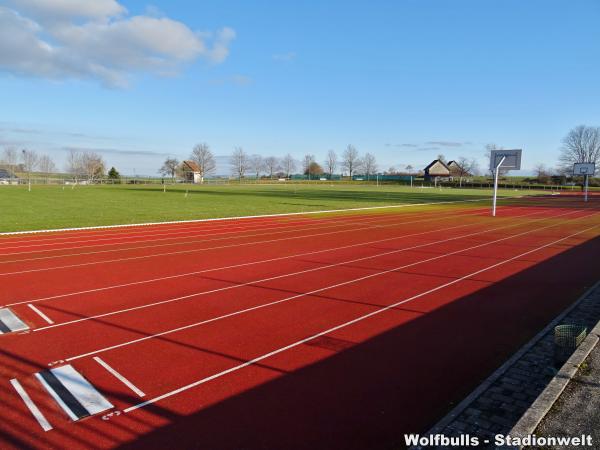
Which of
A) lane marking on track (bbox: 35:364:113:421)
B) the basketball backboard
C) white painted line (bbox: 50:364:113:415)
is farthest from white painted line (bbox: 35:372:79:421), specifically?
the basketball backboard

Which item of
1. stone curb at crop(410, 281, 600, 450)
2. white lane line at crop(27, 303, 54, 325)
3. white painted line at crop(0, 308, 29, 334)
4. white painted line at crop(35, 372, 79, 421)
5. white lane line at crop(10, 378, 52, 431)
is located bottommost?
white lane line at crop(10, 378, 52, 431)

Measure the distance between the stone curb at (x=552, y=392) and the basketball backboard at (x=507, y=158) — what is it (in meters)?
30.1

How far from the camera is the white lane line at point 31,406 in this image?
15.0 feet

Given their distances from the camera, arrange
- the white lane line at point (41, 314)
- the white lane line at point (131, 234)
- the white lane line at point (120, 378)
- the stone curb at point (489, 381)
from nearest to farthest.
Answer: the stone curb at point (489, 381), the white lane line at point (120, 378), the white lane line at point (41, 314), the white lane line at point (131, 234)

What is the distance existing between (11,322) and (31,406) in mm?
3564

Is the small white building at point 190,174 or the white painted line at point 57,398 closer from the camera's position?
the white painted line at point 57,398

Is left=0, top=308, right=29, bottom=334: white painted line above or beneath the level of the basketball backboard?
→ beneath

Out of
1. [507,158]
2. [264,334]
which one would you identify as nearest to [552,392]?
[264,334]

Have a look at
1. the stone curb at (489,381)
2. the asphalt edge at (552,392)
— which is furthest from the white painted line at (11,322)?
the asphalt edge at (552,392)

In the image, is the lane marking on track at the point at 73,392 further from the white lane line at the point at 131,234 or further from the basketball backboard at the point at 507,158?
the basketball backboard at the point at 507,158

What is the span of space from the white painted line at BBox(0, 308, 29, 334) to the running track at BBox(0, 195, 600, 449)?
135 millimetres

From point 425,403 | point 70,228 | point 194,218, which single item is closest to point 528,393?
point 425,403

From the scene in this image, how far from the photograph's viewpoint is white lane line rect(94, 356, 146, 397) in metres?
5.32

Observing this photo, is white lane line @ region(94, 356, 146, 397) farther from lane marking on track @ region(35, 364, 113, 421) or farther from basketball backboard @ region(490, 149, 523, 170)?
basketball backboard @ region(490, 149, 523, 170)
